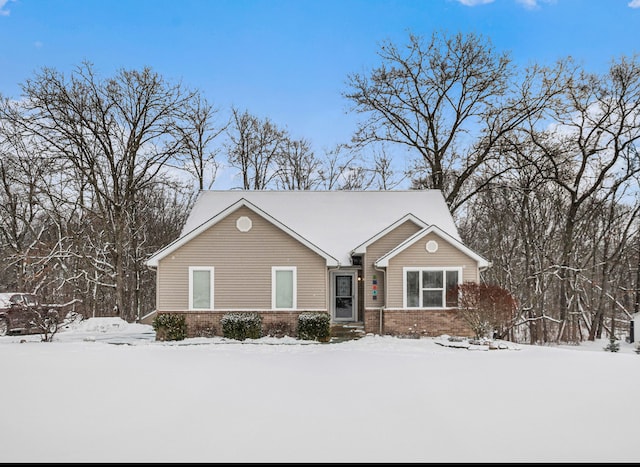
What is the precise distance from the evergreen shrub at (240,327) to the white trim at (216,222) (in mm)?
3006

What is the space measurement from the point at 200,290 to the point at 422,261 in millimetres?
7777

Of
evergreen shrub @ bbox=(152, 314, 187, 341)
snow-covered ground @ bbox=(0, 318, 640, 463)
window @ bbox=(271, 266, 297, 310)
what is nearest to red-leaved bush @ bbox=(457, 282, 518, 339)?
snow-covered ground @ bbox=(0, 318, 640, 463)

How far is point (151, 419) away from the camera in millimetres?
8117

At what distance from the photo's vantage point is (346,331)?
1916cm

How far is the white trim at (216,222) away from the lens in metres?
18.3

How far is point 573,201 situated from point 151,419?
22495 millimetres

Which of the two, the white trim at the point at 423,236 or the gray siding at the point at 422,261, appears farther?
the gray siding at the point at 422,261

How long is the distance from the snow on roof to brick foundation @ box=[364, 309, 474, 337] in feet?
9.94

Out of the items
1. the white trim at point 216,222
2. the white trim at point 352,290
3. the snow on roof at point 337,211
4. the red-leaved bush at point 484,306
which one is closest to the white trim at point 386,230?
the snow on roof at point 337,211

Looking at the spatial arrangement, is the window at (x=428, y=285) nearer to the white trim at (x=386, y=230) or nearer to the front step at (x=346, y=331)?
the white trim at (x=386, y=230)

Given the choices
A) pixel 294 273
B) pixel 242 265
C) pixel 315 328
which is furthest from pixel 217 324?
pixel 315 328

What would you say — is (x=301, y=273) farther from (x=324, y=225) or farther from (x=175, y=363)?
(x=175, y=363)

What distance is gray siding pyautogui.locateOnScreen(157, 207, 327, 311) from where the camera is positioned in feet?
60.8

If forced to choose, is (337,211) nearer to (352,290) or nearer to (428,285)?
(352,290)
